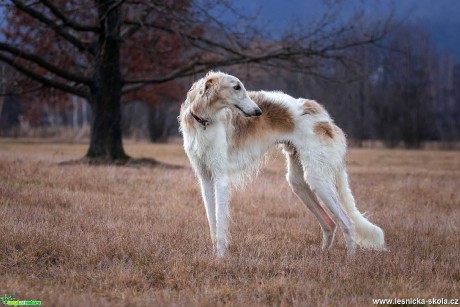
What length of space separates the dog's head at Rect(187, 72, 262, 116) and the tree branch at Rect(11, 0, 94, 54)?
747 cm

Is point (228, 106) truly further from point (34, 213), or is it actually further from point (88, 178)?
point (88, 178)

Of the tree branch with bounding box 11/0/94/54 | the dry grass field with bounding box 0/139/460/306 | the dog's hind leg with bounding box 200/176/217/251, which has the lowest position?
the dry grass field with bounding box 0/139/460/306

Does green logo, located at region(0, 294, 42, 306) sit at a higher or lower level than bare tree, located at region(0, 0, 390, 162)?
lower

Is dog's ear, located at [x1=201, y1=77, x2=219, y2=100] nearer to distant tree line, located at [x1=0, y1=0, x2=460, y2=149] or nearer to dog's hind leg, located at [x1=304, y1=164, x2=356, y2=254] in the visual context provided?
dog's hind leg, located at [x1=304, y1=164, x2=356, y2=254]

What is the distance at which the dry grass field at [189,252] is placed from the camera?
392 cm

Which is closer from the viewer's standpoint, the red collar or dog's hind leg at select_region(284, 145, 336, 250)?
the red collar

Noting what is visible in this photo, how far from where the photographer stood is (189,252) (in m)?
5.22

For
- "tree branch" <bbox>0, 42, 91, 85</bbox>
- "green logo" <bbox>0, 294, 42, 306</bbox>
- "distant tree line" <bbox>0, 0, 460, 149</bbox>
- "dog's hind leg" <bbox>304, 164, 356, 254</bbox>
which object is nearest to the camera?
"green logo" <bbox>0, 294, 42, 306</bbox>

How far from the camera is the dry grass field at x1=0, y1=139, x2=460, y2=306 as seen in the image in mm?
3916

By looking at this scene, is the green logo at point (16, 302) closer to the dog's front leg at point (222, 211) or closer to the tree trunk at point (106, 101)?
the dog's front leg at point (222, 211)

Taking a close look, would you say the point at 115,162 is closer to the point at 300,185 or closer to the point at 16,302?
the point at 300,185

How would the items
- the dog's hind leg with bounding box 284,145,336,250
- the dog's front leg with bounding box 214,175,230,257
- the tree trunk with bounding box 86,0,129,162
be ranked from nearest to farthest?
the dog's front leg with bounding box 214,175,230,257, the dog's hind leg with bounding box 284,145,336,250, the tree trunk with bounding box 86,0,129,162

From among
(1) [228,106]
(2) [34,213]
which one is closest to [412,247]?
(1) [228,106]

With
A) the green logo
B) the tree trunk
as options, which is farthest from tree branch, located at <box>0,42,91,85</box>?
the green logo
